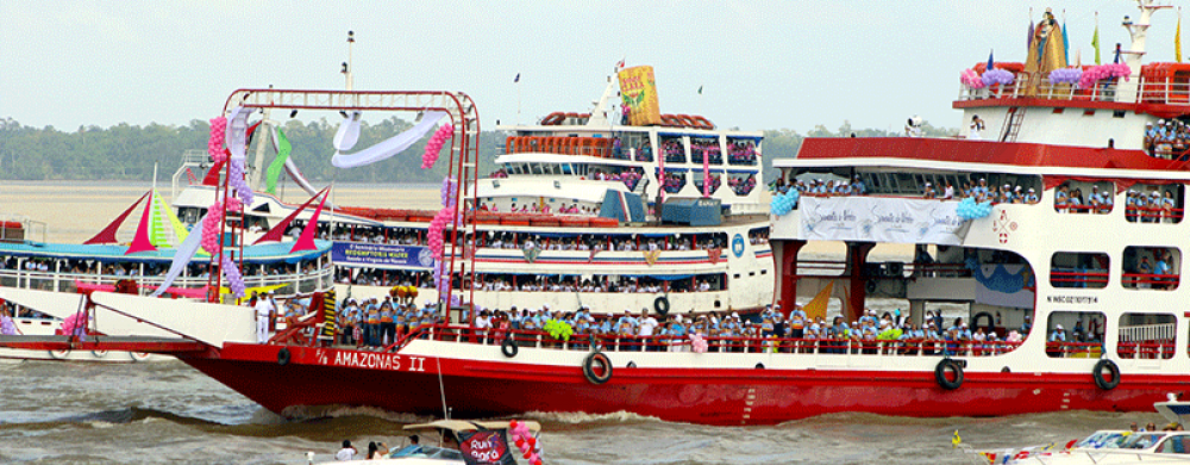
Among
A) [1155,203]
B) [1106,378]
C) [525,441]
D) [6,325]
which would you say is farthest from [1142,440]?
[6,325]

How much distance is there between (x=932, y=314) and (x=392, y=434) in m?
11.5

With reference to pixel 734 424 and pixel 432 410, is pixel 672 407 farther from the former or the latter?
pixel 432 410

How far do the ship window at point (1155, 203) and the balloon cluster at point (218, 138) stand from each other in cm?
1581

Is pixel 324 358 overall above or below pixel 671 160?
below

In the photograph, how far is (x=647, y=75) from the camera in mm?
48156

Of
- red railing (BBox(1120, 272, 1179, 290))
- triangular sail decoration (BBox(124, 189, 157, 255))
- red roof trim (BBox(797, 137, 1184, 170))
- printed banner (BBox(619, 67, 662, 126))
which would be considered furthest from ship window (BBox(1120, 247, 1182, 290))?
printed banner (BBox(619, 67, 662, 126))

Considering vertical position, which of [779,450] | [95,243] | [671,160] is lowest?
[779,450]

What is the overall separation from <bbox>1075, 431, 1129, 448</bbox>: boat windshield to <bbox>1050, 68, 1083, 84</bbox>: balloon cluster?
364 inches

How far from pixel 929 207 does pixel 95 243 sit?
1854 centimetres

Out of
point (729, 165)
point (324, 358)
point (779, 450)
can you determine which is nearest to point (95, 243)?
point (324, 358)

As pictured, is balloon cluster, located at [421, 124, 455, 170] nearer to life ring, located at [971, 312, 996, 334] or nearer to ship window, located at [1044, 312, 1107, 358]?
life ring, located at [971, 312, 996, 334]

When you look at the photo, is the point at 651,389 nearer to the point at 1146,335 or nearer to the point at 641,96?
the point at 1146,335

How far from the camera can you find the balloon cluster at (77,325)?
20766mm

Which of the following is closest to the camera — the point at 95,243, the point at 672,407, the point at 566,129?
the point at 672,407
